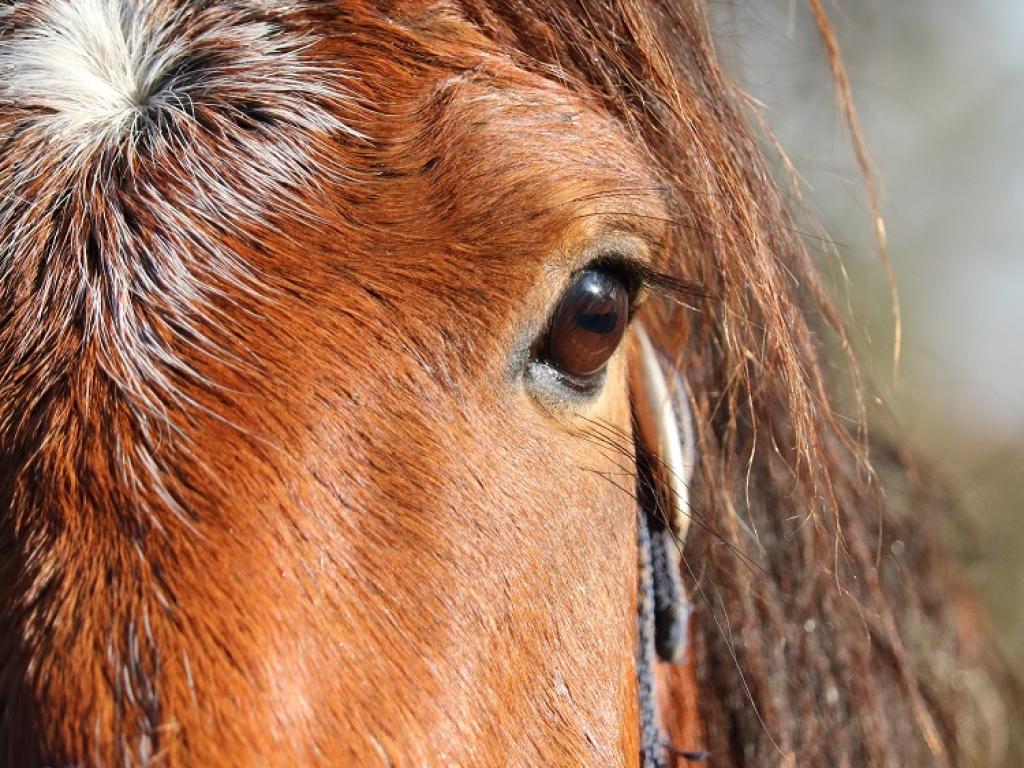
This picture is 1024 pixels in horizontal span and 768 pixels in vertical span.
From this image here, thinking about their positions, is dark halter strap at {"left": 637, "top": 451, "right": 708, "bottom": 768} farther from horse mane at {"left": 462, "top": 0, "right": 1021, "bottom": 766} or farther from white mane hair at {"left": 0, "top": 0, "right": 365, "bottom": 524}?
white mane hair at {"left": 0, "top": 0, "right": 365, "bottom": 524}

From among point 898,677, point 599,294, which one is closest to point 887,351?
point 898,677

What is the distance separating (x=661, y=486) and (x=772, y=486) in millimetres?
538

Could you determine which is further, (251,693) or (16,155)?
(16,155)

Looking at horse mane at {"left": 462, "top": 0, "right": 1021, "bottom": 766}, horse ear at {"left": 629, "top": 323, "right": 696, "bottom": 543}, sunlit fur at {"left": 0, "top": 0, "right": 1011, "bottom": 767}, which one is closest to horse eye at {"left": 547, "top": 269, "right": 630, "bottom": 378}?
sunlit fur at {"left": 0, "top": 0, "right": 1011, "bottom": 767}

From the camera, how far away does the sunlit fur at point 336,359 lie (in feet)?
2.94

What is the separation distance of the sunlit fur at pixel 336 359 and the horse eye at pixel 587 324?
0.03 m

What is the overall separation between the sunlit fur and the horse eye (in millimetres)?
32

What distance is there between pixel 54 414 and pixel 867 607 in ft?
5.53

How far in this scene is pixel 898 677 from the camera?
2.17m

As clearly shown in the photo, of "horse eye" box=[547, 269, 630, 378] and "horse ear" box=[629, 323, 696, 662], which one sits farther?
"horse ear" box=[629, 323, 696, 662]

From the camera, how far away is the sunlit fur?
90 centimetres

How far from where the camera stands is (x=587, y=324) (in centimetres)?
126

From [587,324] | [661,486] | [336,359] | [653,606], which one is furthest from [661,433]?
[336,359]

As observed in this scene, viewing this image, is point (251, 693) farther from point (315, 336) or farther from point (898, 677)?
point (898, 677)
